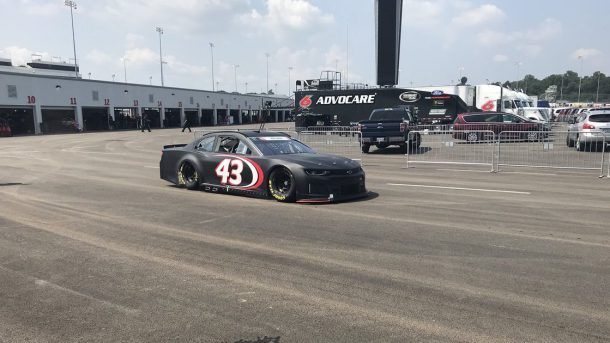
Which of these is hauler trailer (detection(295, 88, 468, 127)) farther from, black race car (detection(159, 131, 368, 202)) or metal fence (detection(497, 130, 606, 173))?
black race car (detection(159, 131, 368, 202))

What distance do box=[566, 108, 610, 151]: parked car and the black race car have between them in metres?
8.58

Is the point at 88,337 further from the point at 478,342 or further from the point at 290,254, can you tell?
the point at 478,342

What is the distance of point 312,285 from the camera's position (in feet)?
14.8

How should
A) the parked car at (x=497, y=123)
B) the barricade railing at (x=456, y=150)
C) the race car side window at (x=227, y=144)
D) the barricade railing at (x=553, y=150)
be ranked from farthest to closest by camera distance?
the parked car at (x=497, y=123) < the barricade railing at (x=456, y=150) < the barricade railing at (x=553, y=150) < the race car side window at (x=227, y=144)

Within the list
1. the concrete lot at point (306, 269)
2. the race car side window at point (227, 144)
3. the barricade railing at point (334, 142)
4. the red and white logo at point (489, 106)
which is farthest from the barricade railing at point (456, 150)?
the red and white logo at point (489, 106)

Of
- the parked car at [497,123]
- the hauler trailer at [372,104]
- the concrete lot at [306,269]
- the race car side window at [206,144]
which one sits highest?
the hauler trailer at [372,104]

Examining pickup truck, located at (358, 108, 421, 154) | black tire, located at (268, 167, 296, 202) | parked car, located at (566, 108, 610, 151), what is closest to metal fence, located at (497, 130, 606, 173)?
parked car, located at (566, 108, 610, 151)

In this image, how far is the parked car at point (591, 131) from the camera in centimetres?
1412

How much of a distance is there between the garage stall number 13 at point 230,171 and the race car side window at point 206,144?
648mm

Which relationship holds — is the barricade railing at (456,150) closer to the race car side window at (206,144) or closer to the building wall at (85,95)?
the race car side window at (206,144)

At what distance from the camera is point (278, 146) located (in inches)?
368

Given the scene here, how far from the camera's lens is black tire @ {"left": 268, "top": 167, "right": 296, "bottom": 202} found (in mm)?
8516

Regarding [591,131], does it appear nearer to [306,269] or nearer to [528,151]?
[528,151]

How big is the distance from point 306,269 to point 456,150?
479 inches
